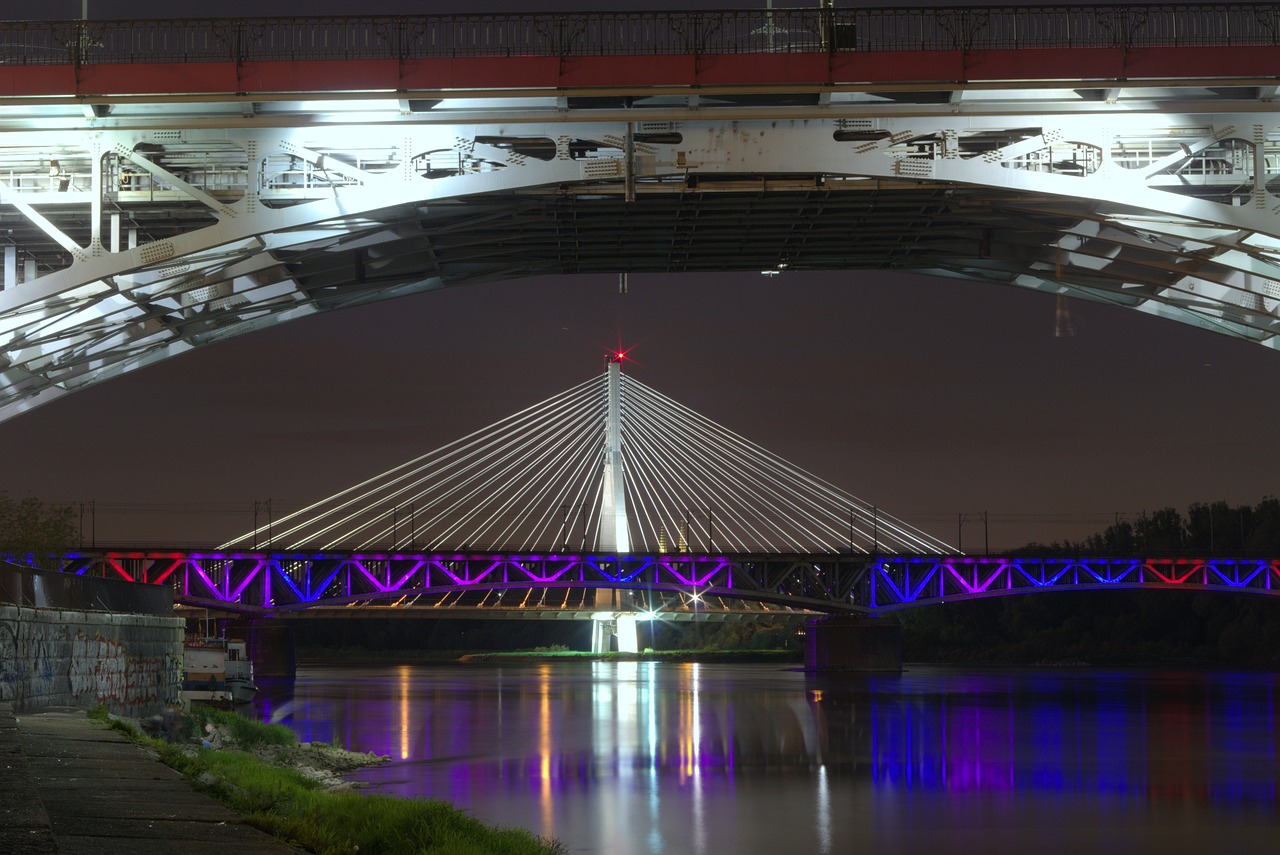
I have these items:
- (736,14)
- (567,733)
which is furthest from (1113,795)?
(567,733)

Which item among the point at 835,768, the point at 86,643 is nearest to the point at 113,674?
the point at 86,643

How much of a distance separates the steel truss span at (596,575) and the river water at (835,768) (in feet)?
60.5

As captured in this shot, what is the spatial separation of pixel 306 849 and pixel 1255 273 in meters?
22.2

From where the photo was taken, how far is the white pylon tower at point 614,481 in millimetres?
85375

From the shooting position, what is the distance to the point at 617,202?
88.7 ft

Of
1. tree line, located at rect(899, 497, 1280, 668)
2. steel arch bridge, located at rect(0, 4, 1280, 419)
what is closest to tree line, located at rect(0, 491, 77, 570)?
steel arch bridge, located at rect(0, 4, 1280, 419)

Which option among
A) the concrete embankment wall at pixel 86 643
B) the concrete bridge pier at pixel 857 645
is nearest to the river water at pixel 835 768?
the concrete embankment wall at pixel 86 643

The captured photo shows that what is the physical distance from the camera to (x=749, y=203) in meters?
27.6

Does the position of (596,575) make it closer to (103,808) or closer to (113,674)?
(113,674)

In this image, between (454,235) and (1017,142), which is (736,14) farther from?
(454,235)

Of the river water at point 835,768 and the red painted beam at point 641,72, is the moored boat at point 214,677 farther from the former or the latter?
the red painted beam at point 641,72

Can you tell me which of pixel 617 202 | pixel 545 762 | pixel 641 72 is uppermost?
pixel 641 72

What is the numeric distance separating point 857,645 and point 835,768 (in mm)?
63014

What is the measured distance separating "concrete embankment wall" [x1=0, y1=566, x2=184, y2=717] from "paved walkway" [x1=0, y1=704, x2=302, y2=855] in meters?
5.43
